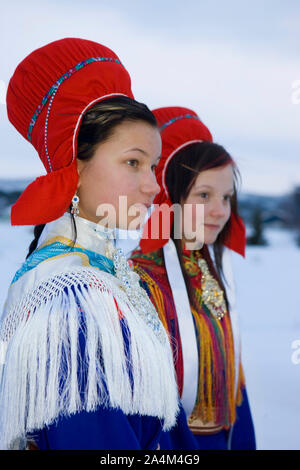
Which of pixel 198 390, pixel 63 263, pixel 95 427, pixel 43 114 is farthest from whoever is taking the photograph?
pixel 198 390

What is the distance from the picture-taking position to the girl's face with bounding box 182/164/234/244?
2.09m

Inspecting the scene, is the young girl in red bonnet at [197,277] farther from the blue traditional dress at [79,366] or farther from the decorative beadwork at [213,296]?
the blue traditional dress at [79,366]

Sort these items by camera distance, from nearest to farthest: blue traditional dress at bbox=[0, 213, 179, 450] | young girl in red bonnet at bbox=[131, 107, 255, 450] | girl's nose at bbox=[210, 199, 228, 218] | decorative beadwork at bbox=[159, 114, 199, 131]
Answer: blue traditional dress at bbox=[0, 213, 179, 450]
young girl in red bonnet at bbox=[131, 107, 255, 450]
girl's nose at bbox=[210, 199, 228, 218]
decorative beadwork at bbox=[159, 114, 199, 131]

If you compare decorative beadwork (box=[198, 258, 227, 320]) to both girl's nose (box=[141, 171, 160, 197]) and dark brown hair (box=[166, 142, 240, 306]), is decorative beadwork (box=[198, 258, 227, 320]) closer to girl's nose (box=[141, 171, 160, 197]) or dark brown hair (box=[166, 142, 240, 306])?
dark brown hair (box=[166, 142, 240, 306])

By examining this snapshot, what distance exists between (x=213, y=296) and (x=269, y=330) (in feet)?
9.18

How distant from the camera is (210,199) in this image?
2.11 meters

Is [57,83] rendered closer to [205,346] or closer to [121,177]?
[121,177]

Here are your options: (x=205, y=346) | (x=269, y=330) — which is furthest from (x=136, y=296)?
(x=269, y=330)

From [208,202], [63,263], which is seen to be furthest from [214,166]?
[63,263]

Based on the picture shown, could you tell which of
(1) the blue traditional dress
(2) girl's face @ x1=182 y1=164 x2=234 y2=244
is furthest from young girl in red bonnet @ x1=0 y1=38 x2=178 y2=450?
(2) girl's face @ x1=182 y1=164 x2=234 y2=244

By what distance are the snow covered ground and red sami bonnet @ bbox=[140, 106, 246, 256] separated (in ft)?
1.82

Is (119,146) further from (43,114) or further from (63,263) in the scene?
(63,263)

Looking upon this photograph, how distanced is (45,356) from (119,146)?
564mm

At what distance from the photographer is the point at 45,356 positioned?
1.04 meters
